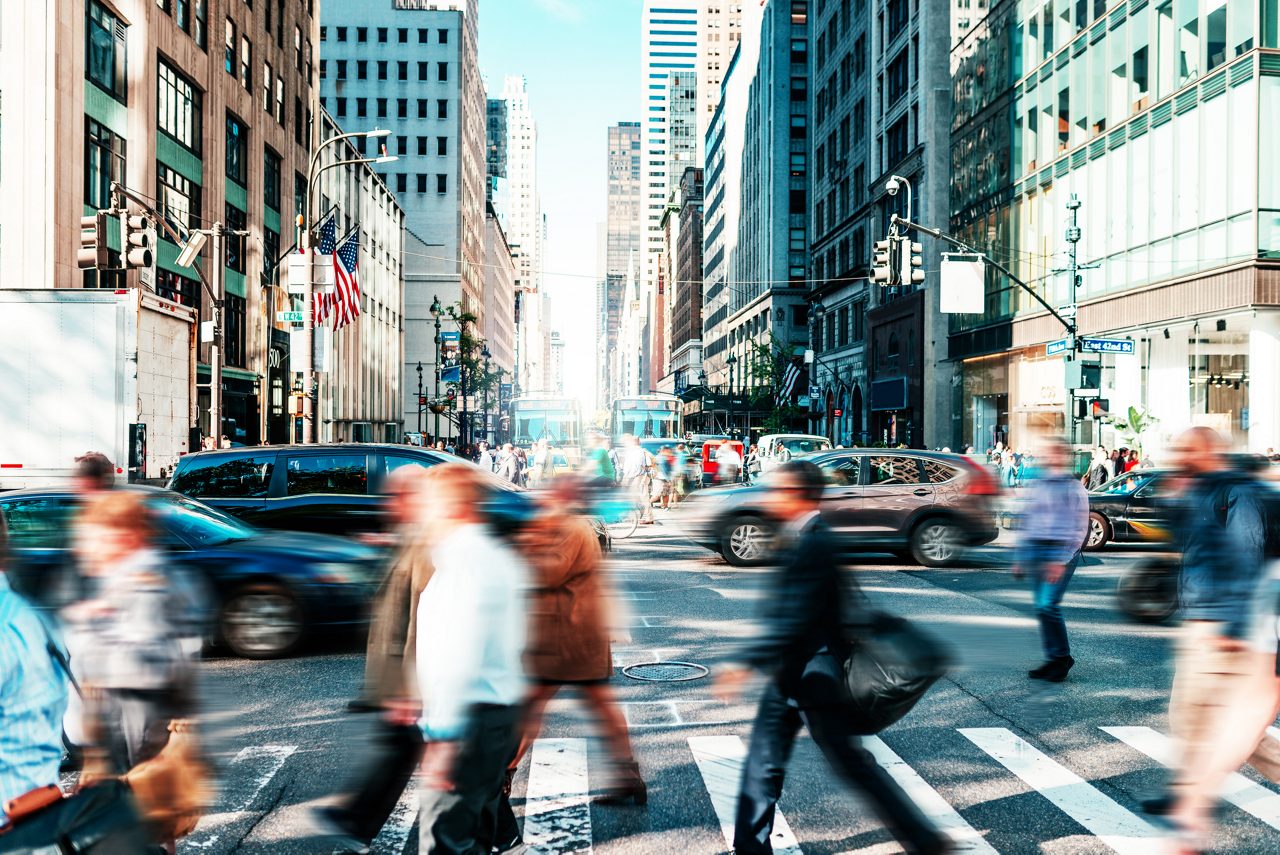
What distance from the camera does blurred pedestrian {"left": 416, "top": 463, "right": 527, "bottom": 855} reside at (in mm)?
3855

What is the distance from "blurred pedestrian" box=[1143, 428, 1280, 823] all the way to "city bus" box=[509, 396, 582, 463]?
122ft

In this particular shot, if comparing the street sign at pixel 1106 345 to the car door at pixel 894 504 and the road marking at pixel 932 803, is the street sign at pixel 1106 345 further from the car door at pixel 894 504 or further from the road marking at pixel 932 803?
the road marking at pixel 932 803

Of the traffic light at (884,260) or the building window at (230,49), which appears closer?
the traffic light at (884,260)

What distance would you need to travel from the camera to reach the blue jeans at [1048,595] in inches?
326

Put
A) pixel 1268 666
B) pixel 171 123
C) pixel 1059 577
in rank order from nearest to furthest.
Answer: pixel 1268 666, pixel 1059 577, pixel 171 123

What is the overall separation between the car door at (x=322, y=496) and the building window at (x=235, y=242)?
97.7 ft

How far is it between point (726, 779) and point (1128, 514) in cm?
1447

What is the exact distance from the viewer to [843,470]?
1619cm

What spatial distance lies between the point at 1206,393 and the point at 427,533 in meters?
28.6

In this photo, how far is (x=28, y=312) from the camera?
17.0 metres

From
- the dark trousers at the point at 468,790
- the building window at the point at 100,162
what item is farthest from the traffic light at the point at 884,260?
the building window at the point at 100,162

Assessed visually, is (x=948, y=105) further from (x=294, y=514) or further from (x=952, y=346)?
(x=294, y=514)

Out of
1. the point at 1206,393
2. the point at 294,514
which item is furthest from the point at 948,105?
the point at 294,514

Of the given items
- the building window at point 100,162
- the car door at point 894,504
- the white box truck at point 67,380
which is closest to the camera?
the car door at point 894,504
